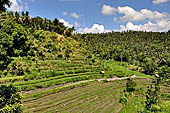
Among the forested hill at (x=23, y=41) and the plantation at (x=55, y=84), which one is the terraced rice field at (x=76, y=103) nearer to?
the plantation at (x=55, y=84)

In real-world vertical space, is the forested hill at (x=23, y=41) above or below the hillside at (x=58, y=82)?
above

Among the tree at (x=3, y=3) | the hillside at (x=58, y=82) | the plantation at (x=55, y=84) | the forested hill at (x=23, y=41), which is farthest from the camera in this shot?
the forested hill at (x=23, y=41)

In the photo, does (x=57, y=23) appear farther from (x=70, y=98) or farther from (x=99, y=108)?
(x=99, y=108)

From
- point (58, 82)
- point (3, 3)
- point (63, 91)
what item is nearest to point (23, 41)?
point (58, 82)

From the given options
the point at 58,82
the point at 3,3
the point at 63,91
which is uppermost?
the point at 3,3

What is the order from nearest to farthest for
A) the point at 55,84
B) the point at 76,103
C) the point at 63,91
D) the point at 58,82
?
the point at 76,103 < the point at 63,91 < the point at 55,84 < the point at 58,82

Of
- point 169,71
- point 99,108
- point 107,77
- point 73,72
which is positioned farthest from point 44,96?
point 169,71

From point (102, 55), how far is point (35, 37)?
3387 centimetres

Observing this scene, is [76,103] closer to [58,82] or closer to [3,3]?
[58,82]

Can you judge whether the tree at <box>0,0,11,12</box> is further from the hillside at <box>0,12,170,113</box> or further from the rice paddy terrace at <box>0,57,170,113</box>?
the rice paddy terrace at <box>0,57,170,113</box>

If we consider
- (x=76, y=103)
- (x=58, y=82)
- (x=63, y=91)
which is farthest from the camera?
(x=58, y=82)

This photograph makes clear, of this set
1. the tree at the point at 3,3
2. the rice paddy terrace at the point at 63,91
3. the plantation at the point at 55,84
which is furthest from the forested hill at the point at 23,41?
the tree at the point at 3,3

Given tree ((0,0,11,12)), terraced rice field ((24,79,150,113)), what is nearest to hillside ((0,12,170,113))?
terraced rice field ((24,79,150,113))

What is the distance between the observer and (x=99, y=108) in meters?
17.0
